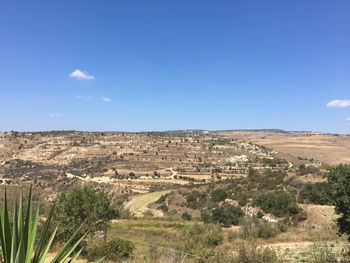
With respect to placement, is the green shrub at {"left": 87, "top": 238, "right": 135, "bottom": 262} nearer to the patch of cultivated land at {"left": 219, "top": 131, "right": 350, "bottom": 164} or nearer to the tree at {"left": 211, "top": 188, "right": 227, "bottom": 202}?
the tree at {"left": 211, "top": 188, "right": 227, "bottom": 202}

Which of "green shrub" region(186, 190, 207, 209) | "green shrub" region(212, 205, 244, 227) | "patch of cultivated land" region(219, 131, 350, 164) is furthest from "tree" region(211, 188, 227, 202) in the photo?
"patch of cultivated land" region(219, 131, 350, 164)

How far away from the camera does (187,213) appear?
1794 inches

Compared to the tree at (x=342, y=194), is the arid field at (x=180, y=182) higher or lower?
lower

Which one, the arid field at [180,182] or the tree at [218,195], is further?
the tree at [218,195]

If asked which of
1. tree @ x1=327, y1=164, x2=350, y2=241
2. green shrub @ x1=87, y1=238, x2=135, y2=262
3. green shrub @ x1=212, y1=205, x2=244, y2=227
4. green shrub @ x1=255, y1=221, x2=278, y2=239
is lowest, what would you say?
green shrub @ x1=212, y1=205, x2=244, y2=227

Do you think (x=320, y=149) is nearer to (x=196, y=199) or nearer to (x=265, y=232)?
(x=196, y=199)

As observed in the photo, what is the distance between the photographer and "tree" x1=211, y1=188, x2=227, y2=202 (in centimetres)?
4834

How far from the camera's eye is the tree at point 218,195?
4834 cm

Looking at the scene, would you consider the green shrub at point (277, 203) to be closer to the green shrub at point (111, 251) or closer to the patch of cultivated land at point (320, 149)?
the green shrub at point (111, 251)

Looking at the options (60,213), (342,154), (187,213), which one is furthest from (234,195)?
(342,154)

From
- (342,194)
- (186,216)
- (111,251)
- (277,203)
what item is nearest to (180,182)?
(186,216)

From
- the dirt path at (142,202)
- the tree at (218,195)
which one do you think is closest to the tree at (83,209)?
the dirt path at (142,202)

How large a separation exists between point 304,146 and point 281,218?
10810 cm

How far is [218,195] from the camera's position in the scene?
160ft
